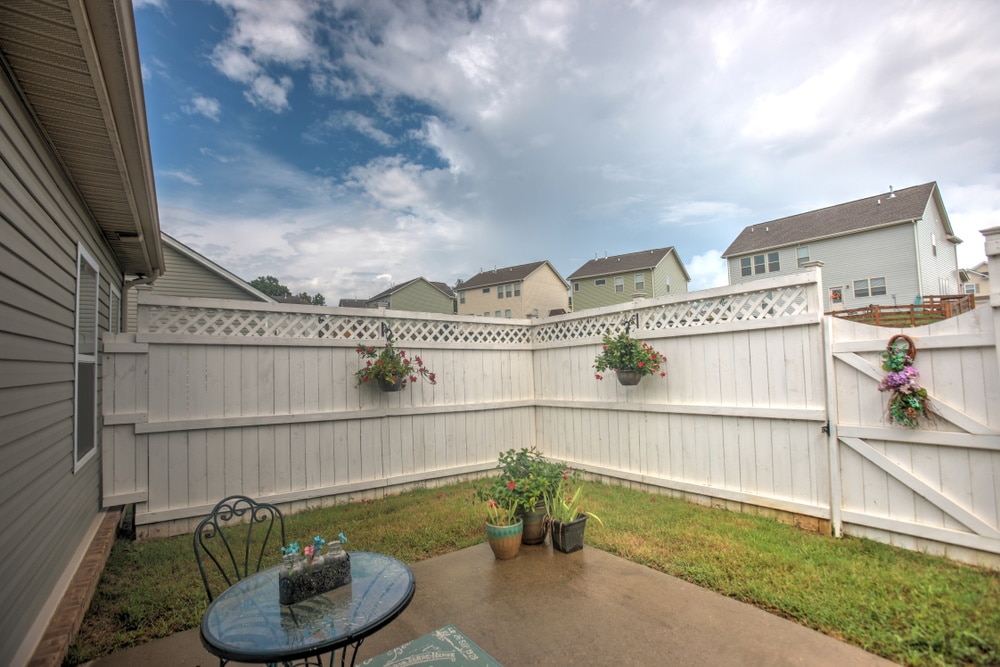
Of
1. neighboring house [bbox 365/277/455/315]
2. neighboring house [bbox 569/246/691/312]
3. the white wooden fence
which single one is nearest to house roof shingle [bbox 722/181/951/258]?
neighboring house [bbox 569/246/691/312]

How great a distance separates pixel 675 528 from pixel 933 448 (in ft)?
6.22

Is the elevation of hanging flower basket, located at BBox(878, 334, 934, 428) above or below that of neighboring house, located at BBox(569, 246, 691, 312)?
below

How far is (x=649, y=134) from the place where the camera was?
7.91m

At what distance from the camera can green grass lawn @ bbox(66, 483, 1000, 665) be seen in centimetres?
223

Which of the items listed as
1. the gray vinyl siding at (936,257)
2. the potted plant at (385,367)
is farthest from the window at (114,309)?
the gray vinyl siding at (936,257)

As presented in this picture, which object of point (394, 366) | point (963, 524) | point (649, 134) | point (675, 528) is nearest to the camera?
point (963, 524)

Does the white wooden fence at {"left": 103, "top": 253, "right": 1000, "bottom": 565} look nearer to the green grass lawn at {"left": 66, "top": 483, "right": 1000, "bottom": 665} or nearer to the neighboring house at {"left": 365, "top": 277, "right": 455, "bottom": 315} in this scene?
the green grass lawn at {"left": 66, "top": 483, "right": 1000, "bottom": 665}

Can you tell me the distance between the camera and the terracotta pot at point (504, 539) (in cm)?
334

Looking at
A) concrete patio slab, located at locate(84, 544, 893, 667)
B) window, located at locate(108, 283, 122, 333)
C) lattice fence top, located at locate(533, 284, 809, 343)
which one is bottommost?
concrete patio slab, located at locate(84, 544, 893, 667)

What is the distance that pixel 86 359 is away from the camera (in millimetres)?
3160

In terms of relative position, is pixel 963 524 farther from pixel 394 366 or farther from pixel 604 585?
pixel 394 366

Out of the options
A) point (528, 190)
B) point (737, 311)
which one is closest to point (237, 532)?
point (737, 311)

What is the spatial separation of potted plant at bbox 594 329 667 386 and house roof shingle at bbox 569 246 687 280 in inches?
631

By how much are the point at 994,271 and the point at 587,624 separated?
10.8ft
